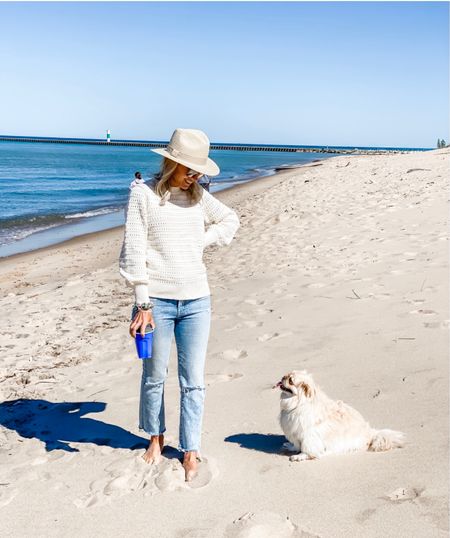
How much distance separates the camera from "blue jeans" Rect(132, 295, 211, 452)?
11.4 feet

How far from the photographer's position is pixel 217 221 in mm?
3678

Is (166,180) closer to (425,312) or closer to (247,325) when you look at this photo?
(247,325)

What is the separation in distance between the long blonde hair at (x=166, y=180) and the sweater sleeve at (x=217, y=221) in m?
0.15

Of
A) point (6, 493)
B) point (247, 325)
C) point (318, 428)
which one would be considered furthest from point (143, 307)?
point (247, 325)

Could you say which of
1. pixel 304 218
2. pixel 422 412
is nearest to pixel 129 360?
pixel 422 412

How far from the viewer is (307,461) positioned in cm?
352

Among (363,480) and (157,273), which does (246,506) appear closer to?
(363,480)

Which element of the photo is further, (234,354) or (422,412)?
(234,354)

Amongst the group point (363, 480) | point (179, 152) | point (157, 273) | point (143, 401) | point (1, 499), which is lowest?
point (1, 499)

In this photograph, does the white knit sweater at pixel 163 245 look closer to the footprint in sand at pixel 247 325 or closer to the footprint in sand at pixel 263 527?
the footprint in sand at pixel 263 527

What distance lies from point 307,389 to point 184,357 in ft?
2.59

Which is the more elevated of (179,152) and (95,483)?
(179,152)

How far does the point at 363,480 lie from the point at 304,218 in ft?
32.6

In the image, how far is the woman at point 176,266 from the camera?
333 centimetres
